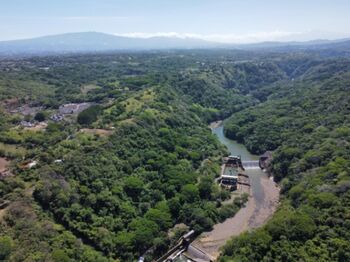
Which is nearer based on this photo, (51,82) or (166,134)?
(166,134)

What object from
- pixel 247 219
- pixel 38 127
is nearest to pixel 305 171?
pixel 247 219

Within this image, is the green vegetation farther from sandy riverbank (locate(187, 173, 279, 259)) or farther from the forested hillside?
the forested hillside

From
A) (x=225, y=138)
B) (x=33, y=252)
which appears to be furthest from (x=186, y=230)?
(x=225, y=138)

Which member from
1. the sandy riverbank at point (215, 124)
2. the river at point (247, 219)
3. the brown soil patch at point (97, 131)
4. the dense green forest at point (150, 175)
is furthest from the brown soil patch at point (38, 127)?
the sandy riverbank at point (215, 124)

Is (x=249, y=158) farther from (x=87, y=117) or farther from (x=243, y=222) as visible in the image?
(x=87, y=117)

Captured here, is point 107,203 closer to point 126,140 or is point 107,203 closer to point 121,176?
point 121,176
